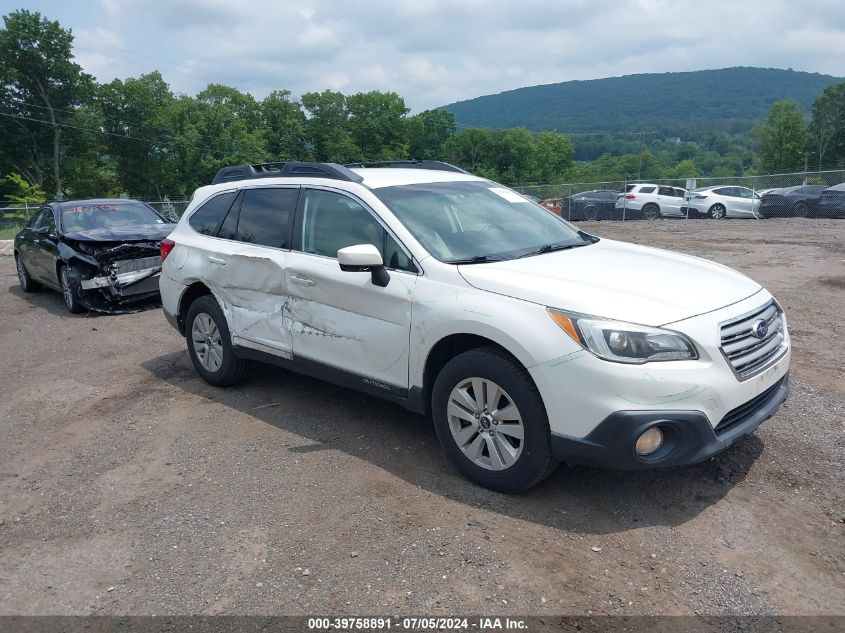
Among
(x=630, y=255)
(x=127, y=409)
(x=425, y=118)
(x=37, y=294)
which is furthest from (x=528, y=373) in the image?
(x=425, y=118)

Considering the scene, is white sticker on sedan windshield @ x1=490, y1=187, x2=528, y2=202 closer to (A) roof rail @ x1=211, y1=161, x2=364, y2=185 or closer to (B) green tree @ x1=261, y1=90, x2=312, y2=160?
(A) roof rail @ x1=211, y1=161, x2=364, y2=185

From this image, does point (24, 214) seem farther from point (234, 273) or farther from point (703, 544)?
point (703, 544)

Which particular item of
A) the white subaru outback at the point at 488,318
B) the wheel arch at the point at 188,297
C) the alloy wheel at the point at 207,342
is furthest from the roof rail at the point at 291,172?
the alloy wheel at the point at 207,342

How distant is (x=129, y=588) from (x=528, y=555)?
74.4 inches

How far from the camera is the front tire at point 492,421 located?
11.6 feet

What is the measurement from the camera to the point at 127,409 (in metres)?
5.68

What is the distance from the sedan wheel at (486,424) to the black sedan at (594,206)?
1013 inches

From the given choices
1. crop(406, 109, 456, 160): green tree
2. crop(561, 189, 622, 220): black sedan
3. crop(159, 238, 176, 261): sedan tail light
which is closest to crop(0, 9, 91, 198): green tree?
crop(406, 109, 456, 160): green tree

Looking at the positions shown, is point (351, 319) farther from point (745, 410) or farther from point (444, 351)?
point (745, 410)

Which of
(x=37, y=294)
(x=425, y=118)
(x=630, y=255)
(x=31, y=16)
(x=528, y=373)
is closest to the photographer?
(x=528, y=373)

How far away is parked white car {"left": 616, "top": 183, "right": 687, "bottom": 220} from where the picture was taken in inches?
1089

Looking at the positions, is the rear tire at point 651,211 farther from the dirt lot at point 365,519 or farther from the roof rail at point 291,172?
the roof rail at point 291,172

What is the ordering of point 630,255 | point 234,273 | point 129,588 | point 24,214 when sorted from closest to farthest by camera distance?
point 129,588 → point 630,255 → point 234,273 → point 24,214

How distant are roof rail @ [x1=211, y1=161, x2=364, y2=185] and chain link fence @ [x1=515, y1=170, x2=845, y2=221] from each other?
22835 mm
